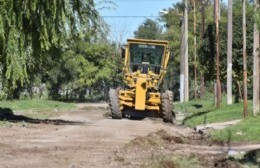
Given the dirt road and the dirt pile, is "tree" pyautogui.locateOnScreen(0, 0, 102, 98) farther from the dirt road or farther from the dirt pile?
the dirt pile

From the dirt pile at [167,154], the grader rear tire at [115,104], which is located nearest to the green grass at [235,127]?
the dirt pile at [167,154]

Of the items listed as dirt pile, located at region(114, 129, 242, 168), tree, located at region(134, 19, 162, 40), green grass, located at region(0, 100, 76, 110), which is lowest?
green grass, located at region(0, 100, 76, 110)

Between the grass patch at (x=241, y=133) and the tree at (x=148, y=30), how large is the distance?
285 ft

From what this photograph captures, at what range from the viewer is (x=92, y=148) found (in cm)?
1694

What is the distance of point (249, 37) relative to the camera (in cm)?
4409

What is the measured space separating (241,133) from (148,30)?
9734 centimetres

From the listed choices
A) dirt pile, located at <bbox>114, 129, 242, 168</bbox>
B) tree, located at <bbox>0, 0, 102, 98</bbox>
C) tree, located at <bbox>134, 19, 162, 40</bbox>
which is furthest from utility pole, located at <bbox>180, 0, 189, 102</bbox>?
tree, located at <bbox>134, 19, 162, 40</bbox>

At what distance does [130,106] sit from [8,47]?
10.8 m

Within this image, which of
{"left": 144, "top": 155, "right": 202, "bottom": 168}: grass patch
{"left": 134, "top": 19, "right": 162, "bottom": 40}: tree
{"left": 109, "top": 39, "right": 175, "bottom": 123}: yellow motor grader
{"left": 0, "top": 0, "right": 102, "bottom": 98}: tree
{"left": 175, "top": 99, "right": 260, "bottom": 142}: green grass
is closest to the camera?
{"left": 144, "top": 155, "right": 202, "bottom": 168}: grass patch

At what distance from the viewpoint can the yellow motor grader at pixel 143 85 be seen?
3238 centimetres

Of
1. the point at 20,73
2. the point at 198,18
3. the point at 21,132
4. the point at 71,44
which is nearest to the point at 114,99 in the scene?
the point at 71,44

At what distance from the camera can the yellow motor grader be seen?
32.4 metres

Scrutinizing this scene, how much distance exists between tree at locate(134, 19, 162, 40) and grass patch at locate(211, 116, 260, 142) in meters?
87.0

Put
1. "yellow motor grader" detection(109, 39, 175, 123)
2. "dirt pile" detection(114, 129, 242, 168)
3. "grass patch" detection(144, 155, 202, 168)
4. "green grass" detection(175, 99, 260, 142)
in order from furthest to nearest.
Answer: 1. "yellow motor grader" detection(109, 39, 175, 123)
2. "green grass" detection(175, 99, 260, 142)
3. "dirt pile" detection(114, 129, 242, 168)
4. "grass patch" detection(144, 155, 202, 168)
